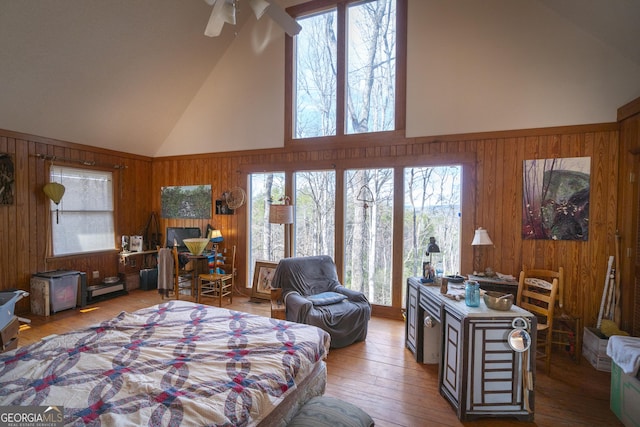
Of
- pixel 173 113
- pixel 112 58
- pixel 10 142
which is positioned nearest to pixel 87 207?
pixel 10 142

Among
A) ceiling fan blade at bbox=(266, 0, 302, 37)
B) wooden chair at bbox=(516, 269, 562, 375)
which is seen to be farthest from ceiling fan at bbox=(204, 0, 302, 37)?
wooden chair at bbox=(516, 269, 562, 375)

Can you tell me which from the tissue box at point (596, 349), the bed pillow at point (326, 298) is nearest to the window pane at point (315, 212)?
the bed pillow at point (326, 298)

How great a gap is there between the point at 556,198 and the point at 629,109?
3.54ft

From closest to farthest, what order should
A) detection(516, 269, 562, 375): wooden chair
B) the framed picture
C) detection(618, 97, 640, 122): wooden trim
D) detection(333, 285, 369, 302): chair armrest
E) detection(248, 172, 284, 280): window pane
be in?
detection(618, 97, 640, 122): wooden trim, detection(516, 269, 562, 375): wooden chair, detection(333, 285, 369, 302): chair armrest, the framed picture, detection(248, 172, 284, 280): window pane

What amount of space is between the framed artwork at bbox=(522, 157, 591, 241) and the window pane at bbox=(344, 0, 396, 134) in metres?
1.93

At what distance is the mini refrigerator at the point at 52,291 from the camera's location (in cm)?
428

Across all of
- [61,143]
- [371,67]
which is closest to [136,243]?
[61,143]

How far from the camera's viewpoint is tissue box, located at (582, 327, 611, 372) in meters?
2.96

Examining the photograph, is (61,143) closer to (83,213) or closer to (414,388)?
(83,213)

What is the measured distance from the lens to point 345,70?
459 centimetres

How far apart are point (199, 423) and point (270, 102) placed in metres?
4.74

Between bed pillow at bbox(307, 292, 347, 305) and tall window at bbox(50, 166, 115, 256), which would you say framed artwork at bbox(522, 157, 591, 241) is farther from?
tall window at bbox(50, 166, 115, 256)

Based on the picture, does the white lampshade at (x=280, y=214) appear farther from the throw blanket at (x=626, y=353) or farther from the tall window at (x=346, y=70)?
the throw blanket at (x=626, y=353)

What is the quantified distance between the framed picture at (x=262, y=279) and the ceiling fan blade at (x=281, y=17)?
340 cm
